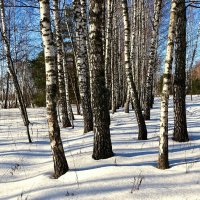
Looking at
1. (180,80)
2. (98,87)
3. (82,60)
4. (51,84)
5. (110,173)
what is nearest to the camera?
(110,173)

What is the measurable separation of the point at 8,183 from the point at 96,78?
2828mm

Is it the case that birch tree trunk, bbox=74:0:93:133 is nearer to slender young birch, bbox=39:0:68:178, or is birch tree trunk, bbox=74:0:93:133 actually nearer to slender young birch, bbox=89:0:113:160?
slender young birch, bbox=89:0:113:160

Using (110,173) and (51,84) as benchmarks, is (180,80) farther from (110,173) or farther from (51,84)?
(51,84)

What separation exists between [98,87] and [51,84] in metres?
1.10

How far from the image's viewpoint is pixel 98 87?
6.51m

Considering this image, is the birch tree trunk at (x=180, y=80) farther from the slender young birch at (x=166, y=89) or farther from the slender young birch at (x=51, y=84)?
the slender young birch at (x=51, y=84)

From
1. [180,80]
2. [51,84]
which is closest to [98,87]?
[51,84]

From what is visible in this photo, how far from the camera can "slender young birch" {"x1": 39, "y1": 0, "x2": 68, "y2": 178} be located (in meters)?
5.79

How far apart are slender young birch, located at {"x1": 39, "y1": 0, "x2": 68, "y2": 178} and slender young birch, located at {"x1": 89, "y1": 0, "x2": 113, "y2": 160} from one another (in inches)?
35.7

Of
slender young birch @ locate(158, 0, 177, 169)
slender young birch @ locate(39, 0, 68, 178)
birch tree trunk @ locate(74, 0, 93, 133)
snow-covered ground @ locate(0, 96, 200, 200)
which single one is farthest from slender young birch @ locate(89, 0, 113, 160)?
birch tree trunk @ locate(74, 0, 93, 133)

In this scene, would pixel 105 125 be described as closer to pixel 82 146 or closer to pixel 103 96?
pixel 103 96

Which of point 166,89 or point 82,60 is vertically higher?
point 82,60

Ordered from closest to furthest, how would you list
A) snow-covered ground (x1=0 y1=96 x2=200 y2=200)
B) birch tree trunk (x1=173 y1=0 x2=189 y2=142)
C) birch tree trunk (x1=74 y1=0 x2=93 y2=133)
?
snow-covered ground (x1=0 y1=96 x2=200 y2=200), birch tree trunk (x1=173 y1=0 x2=189 y2=142), birch tree trunk (x1=74 y1=0 x2=93 y2=133)

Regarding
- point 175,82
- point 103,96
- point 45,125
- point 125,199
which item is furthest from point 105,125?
point 45,125
